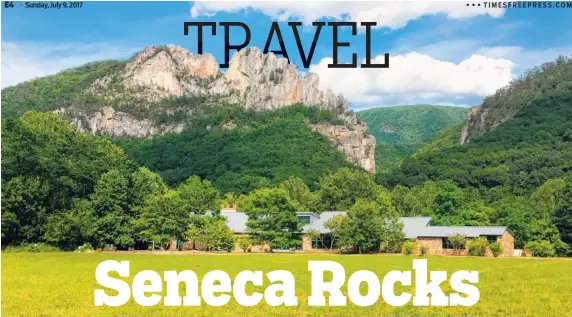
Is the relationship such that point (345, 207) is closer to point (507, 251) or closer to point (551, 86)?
point (507, 251)

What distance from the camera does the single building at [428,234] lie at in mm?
66750

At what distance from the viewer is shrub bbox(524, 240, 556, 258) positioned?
208 ft

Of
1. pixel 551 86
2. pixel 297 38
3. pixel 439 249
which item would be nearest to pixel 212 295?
pixel 297 38

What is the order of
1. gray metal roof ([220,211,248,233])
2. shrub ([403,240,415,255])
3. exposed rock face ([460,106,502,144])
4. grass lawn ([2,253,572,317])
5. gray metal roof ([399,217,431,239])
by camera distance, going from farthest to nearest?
exposed rock face ([460,106,502,144]) → gray metal roof ([220,211,248,233]) → gray metal roof ([399,217,431,239]) → shrub ([403,240,415,255]) → grass lawn ([2,253,572,317])

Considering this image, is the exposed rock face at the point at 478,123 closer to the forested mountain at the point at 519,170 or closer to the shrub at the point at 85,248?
the forested mountain at the point at 519,170

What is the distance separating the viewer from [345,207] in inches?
3637

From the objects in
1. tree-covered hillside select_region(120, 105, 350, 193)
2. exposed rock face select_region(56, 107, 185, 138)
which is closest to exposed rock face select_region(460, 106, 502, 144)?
tree-covered hillside select_region(120, 105, 350, 193)

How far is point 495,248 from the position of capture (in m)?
63.9

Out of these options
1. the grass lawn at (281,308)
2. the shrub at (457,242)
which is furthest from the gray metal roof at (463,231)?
the grass lawn at (281,308)

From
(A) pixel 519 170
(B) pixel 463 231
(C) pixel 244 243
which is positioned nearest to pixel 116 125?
(A) pixel 519 170

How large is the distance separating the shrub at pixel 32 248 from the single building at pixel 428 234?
743 inches

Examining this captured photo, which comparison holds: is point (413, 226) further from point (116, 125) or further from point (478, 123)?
point (116, 125)

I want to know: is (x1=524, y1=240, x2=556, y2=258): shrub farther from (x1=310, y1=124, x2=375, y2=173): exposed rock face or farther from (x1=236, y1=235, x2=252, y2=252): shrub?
(x1=310, y1=124, x2=375, y2=173): exposed rock face

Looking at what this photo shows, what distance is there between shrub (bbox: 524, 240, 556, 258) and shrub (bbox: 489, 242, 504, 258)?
2.89m
